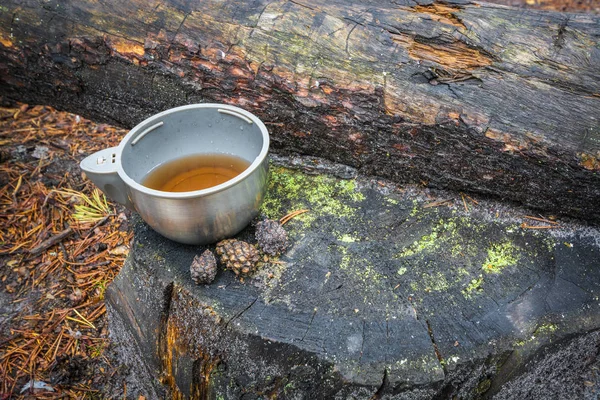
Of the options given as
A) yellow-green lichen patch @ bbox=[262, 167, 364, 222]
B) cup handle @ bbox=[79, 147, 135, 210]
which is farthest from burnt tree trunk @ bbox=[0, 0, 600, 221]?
A: cup handle @ bbox=[79, 147, 135, 210]

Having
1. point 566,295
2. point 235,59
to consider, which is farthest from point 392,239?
point 235,59

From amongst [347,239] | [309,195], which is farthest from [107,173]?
[347,239]

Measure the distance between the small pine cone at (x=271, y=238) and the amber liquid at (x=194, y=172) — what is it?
10.1 inches

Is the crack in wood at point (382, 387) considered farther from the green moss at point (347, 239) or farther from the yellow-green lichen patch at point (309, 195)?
the yellow-green lichen patch at point (309, 195)

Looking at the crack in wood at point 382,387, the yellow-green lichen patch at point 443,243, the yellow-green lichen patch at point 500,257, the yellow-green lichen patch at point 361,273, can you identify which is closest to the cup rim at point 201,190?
the yellow-green lichen patch at point 361,273

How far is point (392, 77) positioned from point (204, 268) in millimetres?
1047

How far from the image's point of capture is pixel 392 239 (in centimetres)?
183

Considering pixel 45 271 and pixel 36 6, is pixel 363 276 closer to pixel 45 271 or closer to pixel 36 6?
pixel 45 271

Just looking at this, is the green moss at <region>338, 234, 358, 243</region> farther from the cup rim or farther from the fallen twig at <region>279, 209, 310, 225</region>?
the cup rim

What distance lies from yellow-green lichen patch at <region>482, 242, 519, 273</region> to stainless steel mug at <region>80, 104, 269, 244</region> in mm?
834

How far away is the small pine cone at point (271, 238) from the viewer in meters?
1.73

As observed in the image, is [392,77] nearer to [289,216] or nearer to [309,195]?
[309,195]

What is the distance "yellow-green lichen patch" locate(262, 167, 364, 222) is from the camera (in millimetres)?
1929

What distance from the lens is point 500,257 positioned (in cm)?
177
